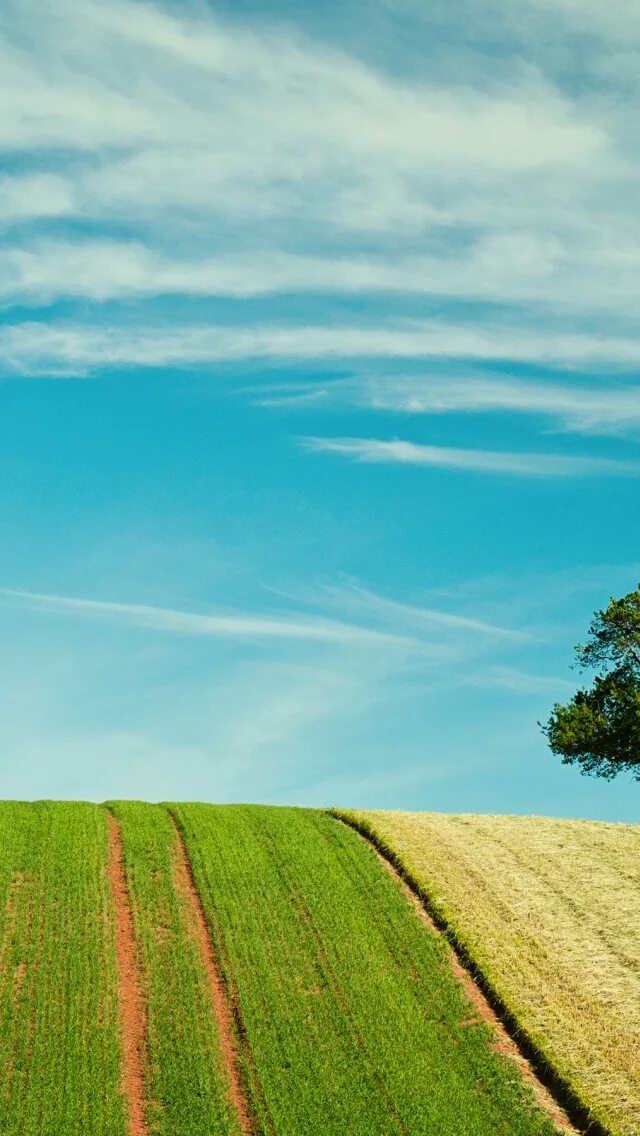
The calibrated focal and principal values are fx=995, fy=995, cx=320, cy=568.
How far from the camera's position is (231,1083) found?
24344 millimetres

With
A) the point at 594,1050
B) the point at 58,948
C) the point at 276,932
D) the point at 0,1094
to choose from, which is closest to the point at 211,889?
the point at 276,932

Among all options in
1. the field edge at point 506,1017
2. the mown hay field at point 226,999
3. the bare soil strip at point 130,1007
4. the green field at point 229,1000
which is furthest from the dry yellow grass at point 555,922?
the bare soil strip at point 130,1007

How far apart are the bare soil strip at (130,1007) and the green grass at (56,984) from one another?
271mm

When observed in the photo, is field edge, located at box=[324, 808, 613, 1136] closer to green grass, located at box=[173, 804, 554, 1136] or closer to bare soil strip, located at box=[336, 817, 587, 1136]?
bare soil strip, located at box=[336, 817, 587, 1136]

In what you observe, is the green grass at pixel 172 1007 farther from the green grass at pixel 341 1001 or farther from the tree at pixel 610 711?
the tree at pixel 610 711

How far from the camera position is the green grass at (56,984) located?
23188 millimetres

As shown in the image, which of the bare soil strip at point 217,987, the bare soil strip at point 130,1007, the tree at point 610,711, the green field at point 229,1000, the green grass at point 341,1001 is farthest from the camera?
the tree at point 610,711

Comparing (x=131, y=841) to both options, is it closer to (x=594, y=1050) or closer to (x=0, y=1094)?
(x=0, y=1094)

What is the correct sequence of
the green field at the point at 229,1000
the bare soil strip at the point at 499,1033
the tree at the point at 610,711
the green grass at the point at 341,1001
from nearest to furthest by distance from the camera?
the green field at the point at 229,1000
the green grass at the point at 341,1001
the bare soil strip at the point at 499,1033
the tree at the point at 610,711

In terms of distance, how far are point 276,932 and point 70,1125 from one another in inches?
363

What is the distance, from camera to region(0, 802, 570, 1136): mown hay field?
23656mm

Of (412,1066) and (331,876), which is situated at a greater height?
(331,876)

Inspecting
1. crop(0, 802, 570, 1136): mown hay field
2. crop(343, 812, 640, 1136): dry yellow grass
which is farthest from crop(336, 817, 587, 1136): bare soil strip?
crop(343, 812, 640, 1136): dry yellow grass

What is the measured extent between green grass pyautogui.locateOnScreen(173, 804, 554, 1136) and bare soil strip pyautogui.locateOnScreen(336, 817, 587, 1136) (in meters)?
0.35
